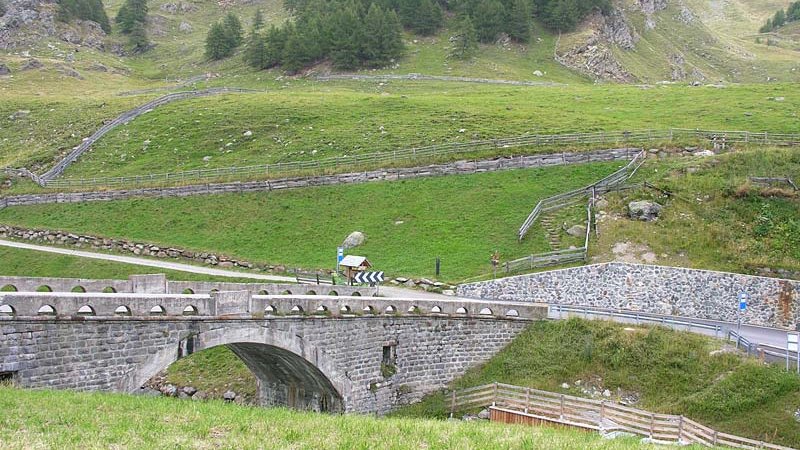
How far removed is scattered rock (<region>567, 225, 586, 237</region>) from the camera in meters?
41.2

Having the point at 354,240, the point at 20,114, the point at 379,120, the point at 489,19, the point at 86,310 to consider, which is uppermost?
the point at 489,19

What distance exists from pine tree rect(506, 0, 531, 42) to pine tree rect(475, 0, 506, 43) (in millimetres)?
1269

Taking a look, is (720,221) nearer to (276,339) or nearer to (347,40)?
(276,339)

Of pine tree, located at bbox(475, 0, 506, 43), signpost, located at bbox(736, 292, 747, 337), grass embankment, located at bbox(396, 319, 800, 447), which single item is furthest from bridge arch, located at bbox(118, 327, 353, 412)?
pine tree, located at bbox(475, 0, 506, 43)

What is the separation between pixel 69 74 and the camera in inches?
4181

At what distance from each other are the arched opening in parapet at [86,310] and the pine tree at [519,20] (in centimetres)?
9281

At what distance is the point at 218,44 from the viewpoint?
378ft

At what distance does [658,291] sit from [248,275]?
22.1m

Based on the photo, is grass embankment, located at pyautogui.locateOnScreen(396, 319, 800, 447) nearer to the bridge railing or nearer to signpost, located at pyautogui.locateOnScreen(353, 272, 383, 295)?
the bridge railing

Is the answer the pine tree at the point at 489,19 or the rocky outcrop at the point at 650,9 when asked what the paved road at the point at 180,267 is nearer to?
the pine tree at the point at 489,19

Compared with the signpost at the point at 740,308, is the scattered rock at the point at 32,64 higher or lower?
higher

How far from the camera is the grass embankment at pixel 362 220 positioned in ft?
139

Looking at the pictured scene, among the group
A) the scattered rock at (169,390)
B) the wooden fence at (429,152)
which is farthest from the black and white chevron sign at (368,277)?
the wooden fence at (429,152)

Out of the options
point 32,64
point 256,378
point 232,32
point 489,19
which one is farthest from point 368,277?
point 32,64
